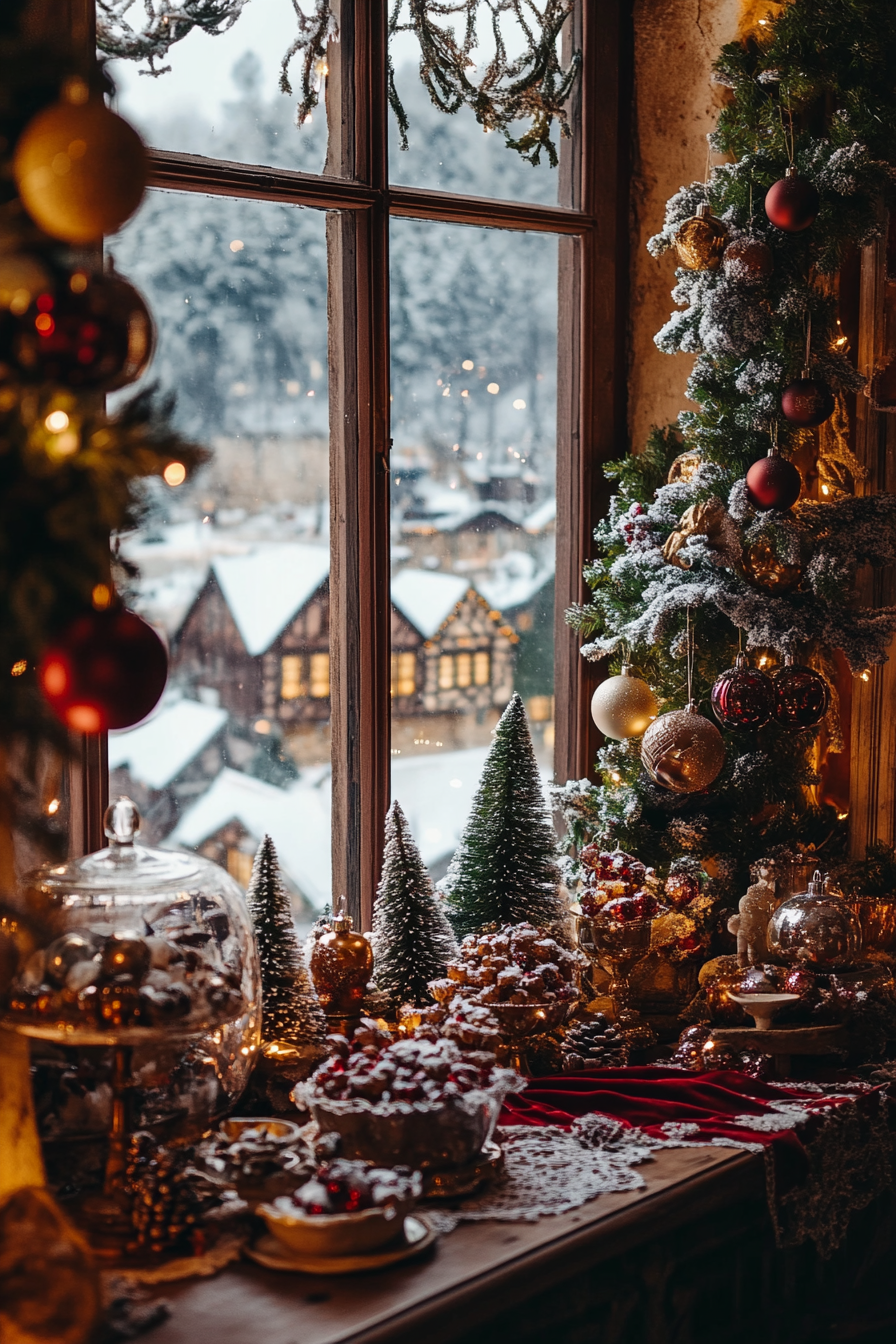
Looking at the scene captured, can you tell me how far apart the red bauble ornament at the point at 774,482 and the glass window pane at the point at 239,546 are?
798 mm

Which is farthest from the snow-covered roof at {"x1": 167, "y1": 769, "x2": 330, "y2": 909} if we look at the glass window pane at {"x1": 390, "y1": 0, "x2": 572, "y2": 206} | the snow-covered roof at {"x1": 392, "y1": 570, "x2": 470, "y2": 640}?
the glass window pane at {"x1": 390, "y1": 0, "x2": 572, "y2": 206}

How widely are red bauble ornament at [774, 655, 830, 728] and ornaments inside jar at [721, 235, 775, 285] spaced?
693mm

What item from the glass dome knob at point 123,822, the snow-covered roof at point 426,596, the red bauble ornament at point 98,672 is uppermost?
the snow-covered roof at point 426,596

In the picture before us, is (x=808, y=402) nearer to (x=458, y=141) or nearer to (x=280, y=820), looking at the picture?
(x=458, y=141)

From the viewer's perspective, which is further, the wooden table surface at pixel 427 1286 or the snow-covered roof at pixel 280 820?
the snow-covered roof at pixel 280 820

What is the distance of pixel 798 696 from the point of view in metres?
2.45

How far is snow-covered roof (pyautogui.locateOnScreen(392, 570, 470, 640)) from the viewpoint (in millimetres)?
2684

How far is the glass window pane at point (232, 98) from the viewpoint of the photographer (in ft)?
7.38

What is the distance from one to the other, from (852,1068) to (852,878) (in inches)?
17.3

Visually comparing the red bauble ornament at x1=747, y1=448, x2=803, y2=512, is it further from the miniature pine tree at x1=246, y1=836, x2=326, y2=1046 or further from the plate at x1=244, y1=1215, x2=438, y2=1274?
the plate at x1=244, y1=1215, x2=438, y2=1274

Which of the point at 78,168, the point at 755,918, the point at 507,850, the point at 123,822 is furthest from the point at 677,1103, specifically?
the point at 78,168

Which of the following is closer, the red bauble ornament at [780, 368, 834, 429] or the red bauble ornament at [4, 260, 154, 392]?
the red bauble ornament at [4, 260, 154, 392]

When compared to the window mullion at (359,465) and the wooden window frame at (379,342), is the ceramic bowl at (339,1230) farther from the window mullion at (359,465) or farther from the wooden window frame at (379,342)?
the window mullion at (359,465)

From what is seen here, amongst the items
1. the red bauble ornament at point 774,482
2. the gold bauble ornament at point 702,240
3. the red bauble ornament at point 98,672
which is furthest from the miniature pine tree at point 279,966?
the gold bauble ornament at point 702,240
